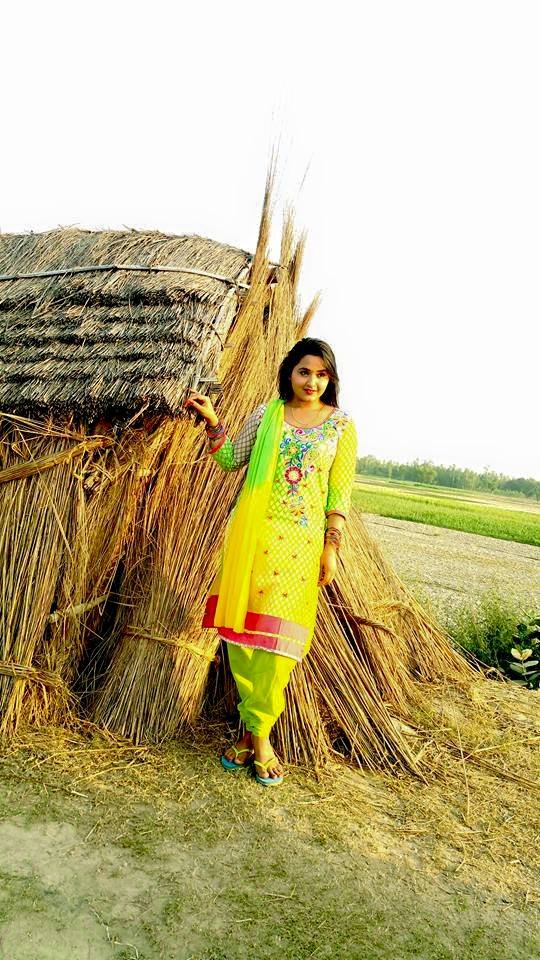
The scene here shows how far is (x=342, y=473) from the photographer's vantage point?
2.96 meters

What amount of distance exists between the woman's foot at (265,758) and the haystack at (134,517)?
18 cm

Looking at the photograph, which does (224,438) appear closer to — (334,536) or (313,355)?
(313,355)

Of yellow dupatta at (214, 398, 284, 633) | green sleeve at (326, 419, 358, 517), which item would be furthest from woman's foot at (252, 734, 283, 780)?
green sleeve at (326, 419, 358, 517)

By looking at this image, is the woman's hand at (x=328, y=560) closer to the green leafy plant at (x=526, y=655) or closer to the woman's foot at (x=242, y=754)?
the woman's foot at (x=242, y=754)

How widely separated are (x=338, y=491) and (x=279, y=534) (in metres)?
0.30

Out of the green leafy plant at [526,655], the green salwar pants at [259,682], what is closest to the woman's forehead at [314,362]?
the green salwar pants at [259,682]

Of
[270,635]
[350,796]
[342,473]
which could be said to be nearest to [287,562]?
[270,635]

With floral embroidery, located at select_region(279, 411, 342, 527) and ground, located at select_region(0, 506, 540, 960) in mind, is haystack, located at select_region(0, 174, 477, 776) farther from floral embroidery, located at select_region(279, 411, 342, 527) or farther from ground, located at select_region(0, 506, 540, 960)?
floral embroidery, located at select_region(279, 411, 342, 527)

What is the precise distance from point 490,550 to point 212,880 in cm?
1523

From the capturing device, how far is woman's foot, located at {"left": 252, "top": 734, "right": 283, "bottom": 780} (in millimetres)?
2961

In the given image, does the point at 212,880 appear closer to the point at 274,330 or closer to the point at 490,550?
the point at 274,330

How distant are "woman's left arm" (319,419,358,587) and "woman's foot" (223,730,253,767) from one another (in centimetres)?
75

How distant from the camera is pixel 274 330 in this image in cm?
392

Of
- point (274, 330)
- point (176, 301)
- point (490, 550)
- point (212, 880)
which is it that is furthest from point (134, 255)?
point (490, 550)
